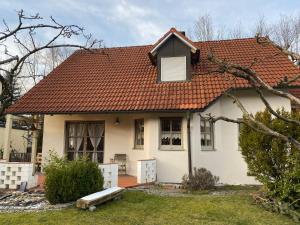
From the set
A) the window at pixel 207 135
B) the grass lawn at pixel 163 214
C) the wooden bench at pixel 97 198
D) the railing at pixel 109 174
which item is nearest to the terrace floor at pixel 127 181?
the railing at pixel 109 174

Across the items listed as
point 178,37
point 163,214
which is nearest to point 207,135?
point 178,37

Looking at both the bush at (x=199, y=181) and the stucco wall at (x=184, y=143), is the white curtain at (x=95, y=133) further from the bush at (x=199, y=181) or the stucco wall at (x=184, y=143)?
the bush at (x=199, y=181)

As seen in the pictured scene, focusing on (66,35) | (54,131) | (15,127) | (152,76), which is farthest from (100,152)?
(15,127)

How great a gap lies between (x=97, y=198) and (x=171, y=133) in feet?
19.3

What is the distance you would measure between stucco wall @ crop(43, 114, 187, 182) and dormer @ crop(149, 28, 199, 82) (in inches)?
91.2

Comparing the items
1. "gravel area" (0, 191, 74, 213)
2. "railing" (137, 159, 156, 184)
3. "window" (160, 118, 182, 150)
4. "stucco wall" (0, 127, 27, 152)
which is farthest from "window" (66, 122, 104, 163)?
"stucco wall" (0, 127, 27, 152)

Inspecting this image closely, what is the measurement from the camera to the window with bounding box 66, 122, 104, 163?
14.9m

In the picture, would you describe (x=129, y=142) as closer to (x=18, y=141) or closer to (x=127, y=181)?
(x=127, y=181)

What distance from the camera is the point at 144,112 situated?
1293 centimetres

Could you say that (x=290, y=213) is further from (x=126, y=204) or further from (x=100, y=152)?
(x=100, y=152)

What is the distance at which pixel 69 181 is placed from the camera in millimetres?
8438

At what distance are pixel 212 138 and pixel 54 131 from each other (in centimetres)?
737

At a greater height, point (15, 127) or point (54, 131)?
point (15, 127)

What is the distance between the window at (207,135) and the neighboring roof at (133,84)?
1.34m
